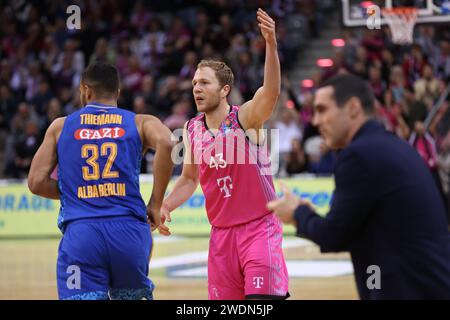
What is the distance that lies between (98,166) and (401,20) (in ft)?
33.3

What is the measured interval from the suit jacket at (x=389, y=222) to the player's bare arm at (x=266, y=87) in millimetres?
2535

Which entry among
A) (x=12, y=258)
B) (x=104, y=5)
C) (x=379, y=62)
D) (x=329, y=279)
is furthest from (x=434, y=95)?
(x=104, y=5)

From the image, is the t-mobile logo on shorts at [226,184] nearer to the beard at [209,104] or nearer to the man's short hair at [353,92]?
the beard at [209,104]

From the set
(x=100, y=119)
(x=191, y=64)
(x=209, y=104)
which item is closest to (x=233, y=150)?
(x=209, y=104)

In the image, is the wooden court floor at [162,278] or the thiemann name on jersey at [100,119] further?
the wooden court floor at [162,278]

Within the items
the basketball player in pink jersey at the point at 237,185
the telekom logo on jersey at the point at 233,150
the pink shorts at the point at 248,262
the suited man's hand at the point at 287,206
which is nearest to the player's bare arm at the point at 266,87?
the basketball player in pink jersey at the point at 237,185

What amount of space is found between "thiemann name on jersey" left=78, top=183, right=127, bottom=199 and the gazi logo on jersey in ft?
1.10

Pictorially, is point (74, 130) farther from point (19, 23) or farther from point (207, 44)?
point (19, 23)

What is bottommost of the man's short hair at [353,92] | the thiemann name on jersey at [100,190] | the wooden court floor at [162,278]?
the wooden court floor at [162,278]

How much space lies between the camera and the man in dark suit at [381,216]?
4.03 m

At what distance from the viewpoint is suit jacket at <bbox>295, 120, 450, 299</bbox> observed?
159 inches

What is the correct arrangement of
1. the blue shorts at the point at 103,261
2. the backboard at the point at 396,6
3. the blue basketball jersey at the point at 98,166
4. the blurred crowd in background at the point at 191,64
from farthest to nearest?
the blurred crowd in background at the point at 191,64
the backboard at the point at 396,6
the blue basketball jersey at the point at 98,166
the blue shorts at the point at 103,261

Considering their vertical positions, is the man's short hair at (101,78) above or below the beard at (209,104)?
above

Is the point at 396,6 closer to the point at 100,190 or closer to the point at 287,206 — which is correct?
the point at 100,190
